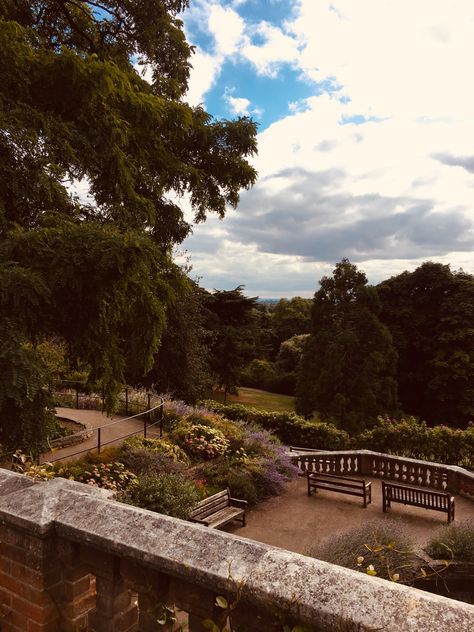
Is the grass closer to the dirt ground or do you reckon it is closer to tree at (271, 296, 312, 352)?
tree at (271, 296, 312, 352)

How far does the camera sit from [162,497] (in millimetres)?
8969

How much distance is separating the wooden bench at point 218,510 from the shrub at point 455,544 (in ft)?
13.0

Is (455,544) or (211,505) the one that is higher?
(211,505)

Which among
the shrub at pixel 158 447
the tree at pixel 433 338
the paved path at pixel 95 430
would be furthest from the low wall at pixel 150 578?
the tree at pixel 433 338

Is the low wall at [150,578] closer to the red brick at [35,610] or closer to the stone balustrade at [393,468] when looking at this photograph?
the red brick at [35,610]

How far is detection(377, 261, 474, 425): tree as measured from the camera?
2798cm

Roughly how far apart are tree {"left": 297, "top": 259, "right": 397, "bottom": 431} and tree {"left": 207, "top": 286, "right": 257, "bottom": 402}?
5.37m

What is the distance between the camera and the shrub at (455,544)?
8.53m

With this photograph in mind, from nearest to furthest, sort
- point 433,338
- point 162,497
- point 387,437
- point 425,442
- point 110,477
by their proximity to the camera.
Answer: point 162,497 < point 110,477 < point 425,442 < point 387,437 < point 433,338

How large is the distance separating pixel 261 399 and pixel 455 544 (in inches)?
1315

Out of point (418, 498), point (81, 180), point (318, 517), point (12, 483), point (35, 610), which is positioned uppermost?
point (81, 180)

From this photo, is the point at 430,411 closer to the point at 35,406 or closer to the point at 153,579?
the point at 35,406

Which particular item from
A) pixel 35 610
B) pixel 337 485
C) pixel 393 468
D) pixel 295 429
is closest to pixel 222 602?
pixel 35 610

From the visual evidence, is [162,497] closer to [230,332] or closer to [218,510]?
[218,510]
